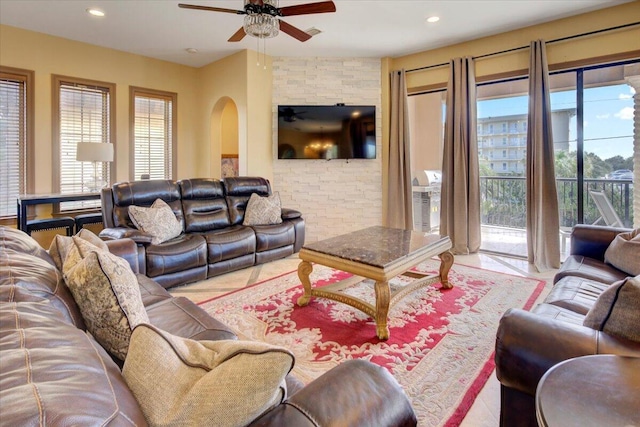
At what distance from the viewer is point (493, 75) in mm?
4438

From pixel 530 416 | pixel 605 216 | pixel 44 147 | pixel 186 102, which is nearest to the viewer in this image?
pixel 530 416

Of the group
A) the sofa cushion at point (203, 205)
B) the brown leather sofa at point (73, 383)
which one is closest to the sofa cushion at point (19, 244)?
the brown leather sofa at point (73, 383)

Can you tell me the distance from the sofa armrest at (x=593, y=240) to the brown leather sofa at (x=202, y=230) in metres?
2.91

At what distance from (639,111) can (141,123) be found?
21.0 ft

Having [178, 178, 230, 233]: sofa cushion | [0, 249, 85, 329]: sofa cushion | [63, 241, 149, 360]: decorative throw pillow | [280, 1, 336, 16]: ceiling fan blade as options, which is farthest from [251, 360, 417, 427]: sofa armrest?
[178, 178, 230, 233]: sofa cushion

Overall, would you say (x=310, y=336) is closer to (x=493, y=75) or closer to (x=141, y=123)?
(x=493, y=75)

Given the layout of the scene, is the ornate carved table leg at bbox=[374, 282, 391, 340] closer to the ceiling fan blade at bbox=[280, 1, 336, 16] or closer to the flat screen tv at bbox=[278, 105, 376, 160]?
the ceiling fan blade at bbox=[280, 1, 336, 16]

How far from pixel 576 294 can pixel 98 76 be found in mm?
5897

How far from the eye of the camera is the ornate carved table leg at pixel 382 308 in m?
2.38

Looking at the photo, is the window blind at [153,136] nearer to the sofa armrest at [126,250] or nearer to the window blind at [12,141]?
the window blind at [12,141]

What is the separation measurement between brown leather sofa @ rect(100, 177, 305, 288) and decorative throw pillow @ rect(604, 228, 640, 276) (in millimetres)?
3105

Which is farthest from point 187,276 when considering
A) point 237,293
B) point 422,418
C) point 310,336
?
point 422,418

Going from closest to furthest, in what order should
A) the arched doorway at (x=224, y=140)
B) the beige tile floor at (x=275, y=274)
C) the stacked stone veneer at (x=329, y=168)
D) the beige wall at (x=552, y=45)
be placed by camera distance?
the beige tile floor at (x=275, y=274) < the beige wall at (x=552, y=45) < the stacked stone veneer at (x=329, y=168) < the arched doorway at (x=224, y=140)

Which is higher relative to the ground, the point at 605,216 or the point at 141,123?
the point at 141,123
